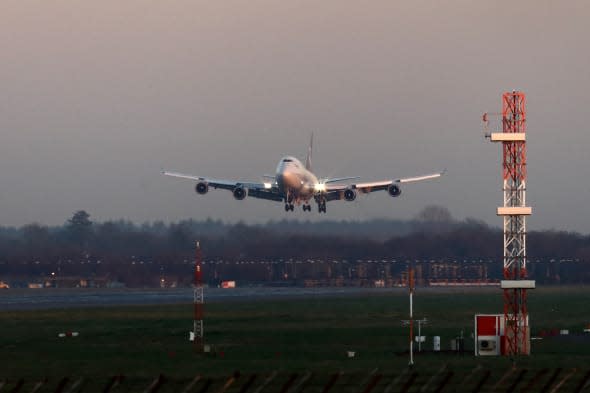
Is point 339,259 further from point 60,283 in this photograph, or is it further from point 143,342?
point 143,342

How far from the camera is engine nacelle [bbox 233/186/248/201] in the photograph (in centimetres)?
11544

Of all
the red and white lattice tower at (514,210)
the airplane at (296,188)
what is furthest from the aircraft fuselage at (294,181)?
the red and white lattice tower at (514,210)

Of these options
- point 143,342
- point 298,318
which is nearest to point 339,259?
point 298,318

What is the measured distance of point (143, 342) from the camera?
221 ft

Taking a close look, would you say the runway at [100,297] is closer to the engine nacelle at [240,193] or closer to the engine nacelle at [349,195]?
the engine nacelle at [240,193]

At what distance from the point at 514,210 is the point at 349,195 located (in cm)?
5853

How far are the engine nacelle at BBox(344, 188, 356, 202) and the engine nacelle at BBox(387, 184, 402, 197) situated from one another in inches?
130

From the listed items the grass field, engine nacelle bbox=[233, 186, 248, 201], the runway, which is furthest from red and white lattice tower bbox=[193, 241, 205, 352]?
engine nacelle bbox=[233, 186, 248, 201]

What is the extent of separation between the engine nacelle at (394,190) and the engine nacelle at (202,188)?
56.2 feet

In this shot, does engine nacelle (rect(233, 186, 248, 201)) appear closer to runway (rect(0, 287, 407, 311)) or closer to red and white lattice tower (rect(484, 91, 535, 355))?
runway (rect(0, 287, 407, 311))

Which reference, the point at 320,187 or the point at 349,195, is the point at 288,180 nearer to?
the point at 320,187

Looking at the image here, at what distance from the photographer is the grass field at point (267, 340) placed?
170ft

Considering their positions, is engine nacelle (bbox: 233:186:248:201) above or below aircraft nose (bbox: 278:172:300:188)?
below

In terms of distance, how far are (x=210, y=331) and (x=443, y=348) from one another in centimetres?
1834
